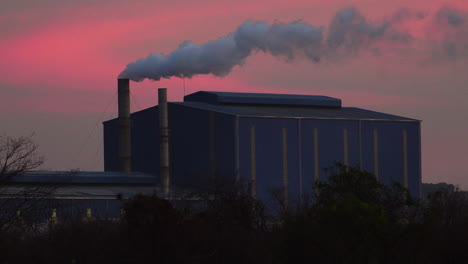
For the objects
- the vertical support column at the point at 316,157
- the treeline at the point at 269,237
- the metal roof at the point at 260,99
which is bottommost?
the treeline at the point at 269,237

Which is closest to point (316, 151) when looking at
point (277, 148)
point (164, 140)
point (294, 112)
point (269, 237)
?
point (277, 148)

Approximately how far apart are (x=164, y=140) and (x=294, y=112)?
10.2 m

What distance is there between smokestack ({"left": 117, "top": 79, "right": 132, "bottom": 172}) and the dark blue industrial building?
257 cm

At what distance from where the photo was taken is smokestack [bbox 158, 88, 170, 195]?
6844 centimetres

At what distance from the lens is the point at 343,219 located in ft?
105

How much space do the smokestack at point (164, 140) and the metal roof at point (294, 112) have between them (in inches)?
75.1

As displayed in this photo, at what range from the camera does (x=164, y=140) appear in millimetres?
69000

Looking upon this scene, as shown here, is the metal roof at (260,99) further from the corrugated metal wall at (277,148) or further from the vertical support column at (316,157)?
the vertical support column at (316,157)

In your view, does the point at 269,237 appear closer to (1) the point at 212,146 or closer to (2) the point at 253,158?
(2) the point at 253,158

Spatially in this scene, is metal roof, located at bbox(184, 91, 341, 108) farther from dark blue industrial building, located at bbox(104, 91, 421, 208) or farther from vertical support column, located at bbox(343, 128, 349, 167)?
vertical support column, located at bbox(343, 128, 349, 167)

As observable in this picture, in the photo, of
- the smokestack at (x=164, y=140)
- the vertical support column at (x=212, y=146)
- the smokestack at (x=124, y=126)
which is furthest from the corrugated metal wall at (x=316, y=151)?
the smokestack at (x=124, y=126)

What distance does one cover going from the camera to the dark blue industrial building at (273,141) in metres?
65.3

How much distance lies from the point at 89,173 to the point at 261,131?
14228 mm

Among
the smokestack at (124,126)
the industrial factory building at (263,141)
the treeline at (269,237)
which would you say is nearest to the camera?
the treeline at (269,237)
